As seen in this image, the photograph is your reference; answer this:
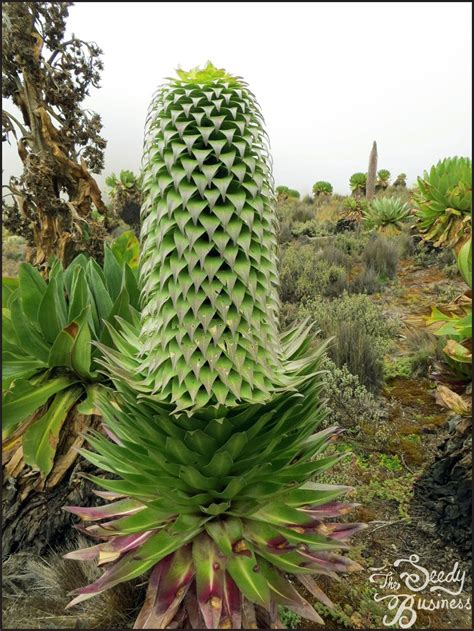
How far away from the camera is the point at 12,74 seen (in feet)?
16.3

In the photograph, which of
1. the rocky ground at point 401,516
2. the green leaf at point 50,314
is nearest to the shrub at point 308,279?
the rocky ground at point 401,516

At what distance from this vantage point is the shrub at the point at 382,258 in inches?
358

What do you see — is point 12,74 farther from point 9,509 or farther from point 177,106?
point 9,509

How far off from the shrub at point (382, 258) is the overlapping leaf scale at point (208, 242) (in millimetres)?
7198

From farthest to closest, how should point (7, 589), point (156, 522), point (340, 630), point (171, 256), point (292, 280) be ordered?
point (292, 280), point (7, 589), point (340, 630), point (156, 522), point (171, 256)

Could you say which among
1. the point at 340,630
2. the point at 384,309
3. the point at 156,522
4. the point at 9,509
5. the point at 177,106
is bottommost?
the point at 340,630

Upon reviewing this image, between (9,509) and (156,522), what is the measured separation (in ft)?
5.50

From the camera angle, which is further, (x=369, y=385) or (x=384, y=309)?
(x=384, y=309)

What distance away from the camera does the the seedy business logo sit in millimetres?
2697

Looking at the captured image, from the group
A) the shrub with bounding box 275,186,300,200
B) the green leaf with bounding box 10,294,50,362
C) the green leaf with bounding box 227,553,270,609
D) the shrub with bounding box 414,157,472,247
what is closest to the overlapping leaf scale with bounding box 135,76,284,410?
the green leaf with bounding box 227,553,270,609

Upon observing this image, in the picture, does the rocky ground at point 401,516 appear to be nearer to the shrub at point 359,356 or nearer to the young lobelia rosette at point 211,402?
the shrub at point 359,356

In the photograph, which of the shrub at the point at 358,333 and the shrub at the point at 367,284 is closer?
the shrub at the point at 358,333

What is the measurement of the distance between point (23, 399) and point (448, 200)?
7.13m

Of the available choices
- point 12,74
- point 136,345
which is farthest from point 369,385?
point 12,74
